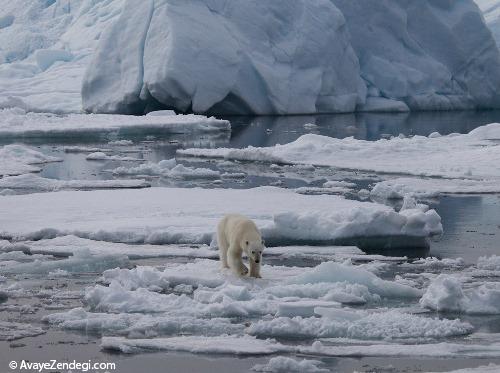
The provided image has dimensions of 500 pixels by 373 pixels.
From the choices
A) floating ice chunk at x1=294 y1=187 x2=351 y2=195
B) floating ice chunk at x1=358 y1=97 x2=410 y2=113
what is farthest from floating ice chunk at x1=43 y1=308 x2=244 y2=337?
floating ice chunk at x1=358 y1=97 x2=410 y2=113

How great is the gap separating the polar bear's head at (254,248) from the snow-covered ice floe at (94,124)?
13388mm

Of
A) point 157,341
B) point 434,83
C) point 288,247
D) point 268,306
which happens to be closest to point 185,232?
point 288,247

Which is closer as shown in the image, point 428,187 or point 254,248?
point 254,248

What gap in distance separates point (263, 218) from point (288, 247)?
1148 mm

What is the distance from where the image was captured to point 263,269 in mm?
6773

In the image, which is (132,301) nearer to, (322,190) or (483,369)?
(483,369)

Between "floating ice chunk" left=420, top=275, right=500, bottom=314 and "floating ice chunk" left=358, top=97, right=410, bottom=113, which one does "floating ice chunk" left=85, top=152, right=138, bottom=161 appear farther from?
"floating ice chunk" left=358, top=97, right=410, bottom=113

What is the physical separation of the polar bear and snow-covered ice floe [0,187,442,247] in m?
1.31

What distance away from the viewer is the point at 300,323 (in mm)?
5160

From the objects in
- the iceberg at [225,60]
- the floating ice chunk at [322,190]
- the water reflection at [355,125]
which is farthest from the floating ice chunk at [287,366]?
the iceberg at [225,60]

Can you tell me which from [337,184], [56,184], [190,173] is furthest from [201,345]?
[190,173]

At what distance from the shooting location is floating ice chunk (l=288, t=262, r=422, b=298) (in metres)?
6.06

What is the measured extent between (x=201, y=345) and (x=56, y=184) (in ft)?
25.4

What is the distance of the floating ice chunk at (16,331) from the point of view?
16.6 ft
